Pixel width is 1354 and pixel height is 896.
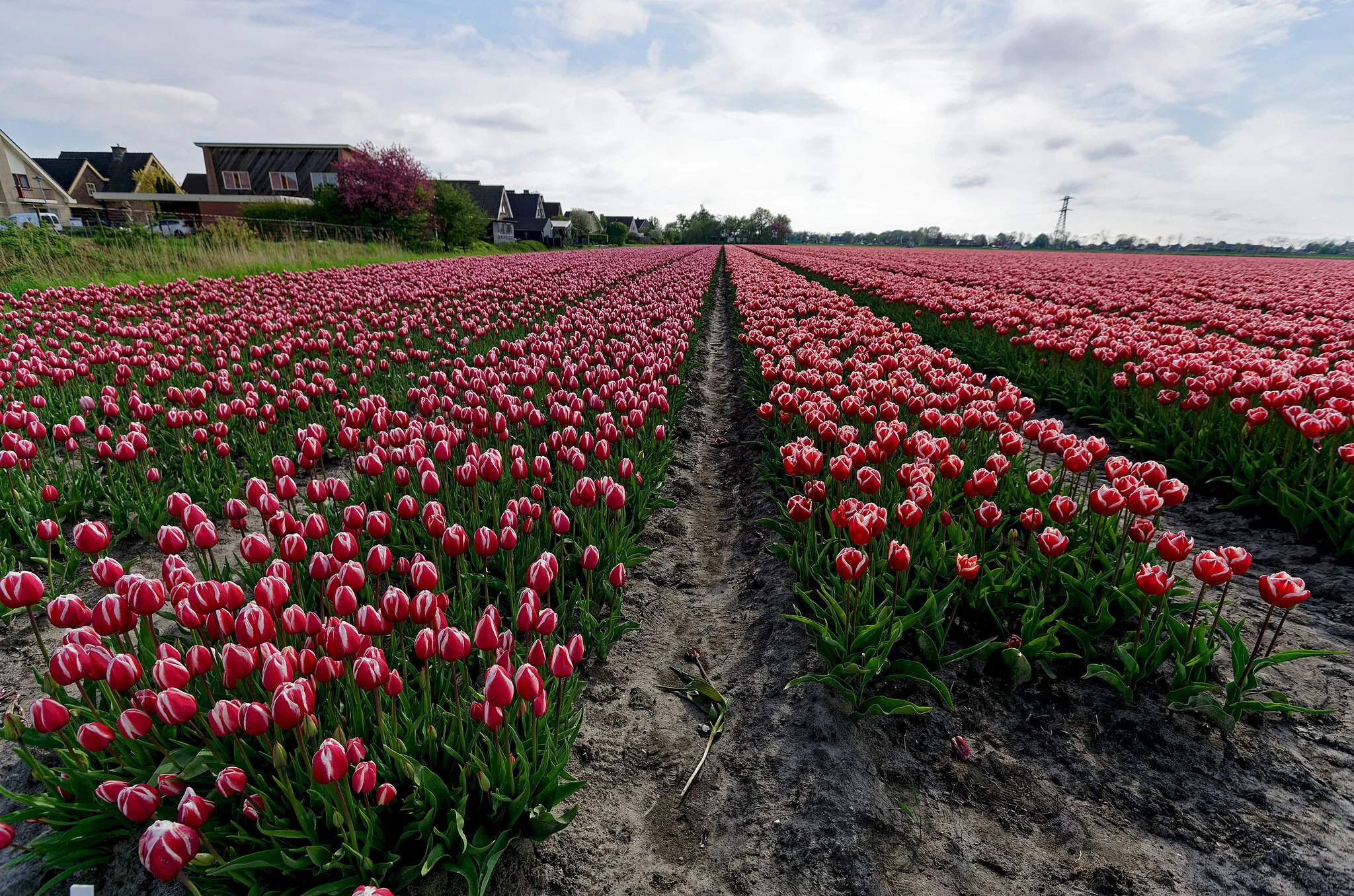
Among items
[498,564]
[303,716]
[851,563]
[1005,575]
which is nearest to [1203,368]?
[1005,575]

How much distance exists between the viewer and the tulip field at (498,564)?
2.32 m

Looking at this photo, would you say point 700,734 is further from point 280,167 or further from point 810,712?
point 280,167

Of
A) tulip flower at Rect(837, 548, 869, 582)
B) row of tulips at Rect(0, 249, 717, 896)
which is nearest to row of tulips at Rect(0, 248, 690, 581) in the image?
row of tulips at Rect(0, 249, 717, 896)

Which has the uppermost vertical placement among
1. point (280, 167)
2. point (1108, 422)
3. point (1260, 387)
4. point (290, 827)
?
point (280, 167)

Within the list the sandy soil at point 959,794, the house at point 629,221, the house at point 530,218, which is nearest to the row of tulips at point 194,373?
the sandy soil at point 959,794

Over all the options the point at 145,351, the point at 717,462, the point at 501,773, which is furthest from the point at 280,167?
the point at 501,773

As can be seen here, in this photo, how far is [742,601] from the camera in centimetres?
449

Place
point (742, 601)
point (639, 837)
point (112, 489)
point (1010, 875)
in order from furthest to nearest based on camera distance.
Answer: point (112, 489)
point (742, 601)
point (639, 837)
point (1010, 875)

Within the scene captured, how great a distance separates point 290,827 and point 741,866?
1.72 m

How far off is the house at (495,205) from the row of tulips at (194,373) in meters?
70.6

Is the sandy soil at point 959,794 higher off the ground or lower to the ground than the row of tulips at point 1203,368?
lower

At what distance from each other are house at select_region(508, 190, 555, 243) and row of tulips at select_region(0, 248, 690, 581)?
262ft

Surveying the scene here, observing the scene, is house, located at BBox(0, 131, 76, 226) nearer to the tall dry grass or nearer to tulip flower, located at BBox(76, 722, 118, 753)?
the tall dry grass

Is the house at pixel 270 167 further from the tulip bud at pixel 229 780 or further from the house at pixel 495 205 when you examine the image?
the tulip bud at pixel 229 780
